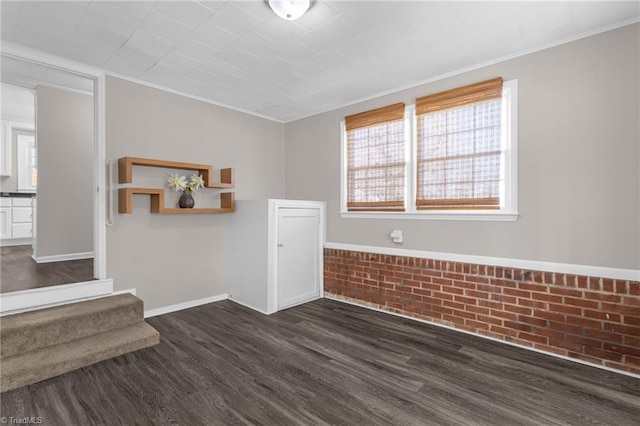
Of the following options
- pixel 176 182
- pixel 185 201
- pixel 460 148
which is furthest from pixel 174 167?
pixel 460 148

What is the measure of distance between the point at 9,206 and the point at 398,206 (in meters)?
6.82

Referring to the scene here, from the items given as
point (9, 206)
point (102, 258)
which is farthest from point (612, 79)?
point (9, 206)

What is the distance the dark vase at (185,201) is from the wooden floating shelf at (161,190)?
8 centimetres

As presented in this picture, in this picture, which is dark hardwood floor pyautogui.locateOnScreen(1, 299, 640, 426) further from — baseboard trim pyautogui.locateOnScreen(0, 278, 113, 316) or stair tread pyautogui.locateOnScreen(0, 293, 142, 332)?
baseboard trim pyautogui.locateOnScreen(0, 278, 113, 316)

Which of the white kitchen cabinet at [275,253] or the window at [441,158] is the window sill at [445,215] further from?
the white kitchen cabinet at [275,253]

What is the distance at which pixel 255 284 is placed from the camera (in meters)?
3.70

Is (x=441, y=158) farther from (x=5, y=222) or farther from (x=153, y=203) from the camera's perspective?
(x=5, y=222)

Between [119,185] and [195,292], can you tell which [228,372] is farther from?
[119,185]

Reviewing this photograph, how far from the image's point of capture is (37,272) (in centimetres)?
344

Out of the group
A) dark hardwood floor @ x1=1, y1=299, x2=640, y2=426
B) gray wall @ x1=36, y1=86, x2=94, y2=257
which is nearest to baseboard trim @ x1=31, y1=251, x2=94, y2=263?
gray wall @ x1=36, y1=86, x2=94, y2=257

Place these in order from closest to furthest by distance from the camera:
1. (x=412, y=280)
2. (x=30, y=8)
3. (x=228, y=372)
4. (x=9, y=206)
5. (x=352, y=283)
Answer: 1. (x=30, y=8)
2. (x=228, y=372)
3. (x=412, y=280)
4. (x=352, y=283)
5. (x=9, y=206)

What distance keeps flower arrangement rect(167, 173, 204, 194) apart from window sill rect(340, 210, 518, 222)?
1.87 meters

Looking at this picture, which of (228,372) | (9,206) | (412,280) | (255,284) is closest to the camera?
(228,372)

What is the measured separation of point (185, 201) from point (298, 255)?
1478mm
